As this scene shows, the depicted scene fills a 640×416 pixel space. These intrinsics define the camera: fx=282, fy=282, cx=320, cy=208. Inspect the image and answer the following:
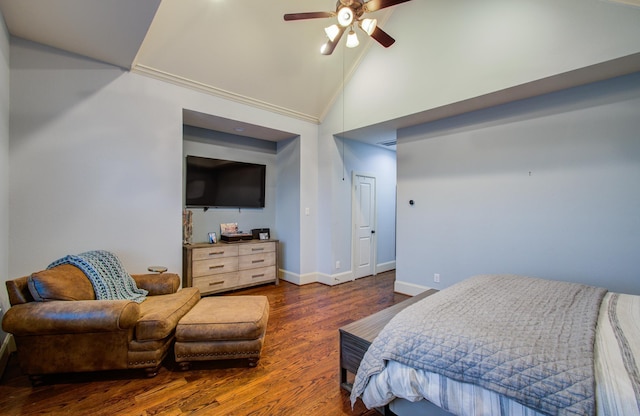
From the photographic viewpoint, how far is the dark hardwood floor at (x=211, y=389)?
5.95 ft

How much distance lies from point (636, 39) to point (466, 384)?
9.88 feet

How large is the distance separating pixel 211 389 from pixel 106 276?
1.38 meters

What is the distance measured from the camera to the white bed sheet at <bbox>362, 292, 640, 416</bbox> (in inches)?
40.0

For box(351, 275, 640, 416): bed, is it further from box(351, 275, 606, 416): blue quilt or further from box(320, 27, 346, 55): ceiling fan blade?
box(320, 27, 346, 55): ceiling fan blade

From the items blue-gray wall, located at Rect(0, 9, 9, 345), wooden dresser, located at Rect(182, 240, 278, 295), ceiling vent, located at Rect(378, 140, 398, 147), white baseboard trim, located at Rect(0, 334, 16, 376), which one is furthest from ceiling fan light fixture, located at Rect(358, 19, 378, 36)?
white baseboard trim, located at Rect(0, 334, 16, 376)

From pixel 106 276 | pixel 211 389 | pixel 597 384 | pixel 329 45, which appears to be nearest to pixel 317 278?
pixel 211 389

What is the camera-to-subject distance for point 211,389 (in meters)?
2.02

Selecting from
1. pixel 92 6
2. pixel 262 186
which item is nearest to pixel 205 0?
pixel 92 6

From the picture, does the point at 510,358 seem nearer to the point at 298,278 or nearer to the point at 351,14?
the point at 351,14

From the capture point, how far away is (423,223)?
13.2 ft

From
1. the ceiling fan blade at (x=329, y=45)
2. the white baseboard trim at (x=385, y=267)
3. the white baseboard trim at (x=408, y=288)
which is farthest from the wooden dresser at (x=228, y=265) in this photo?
the ceiling fan blade at (x=329, y=45)

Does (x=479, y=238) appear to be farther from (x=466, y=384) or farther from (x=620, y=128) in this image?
(x=466, y=384)

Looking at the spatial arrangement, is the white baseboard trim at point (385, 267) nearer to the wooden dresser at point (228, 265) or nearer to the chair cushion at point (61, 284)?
the wooden dresser at point (228, 265)

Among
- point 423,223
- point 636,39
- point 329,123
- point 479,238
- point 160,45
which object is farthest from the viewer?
point 329,123
